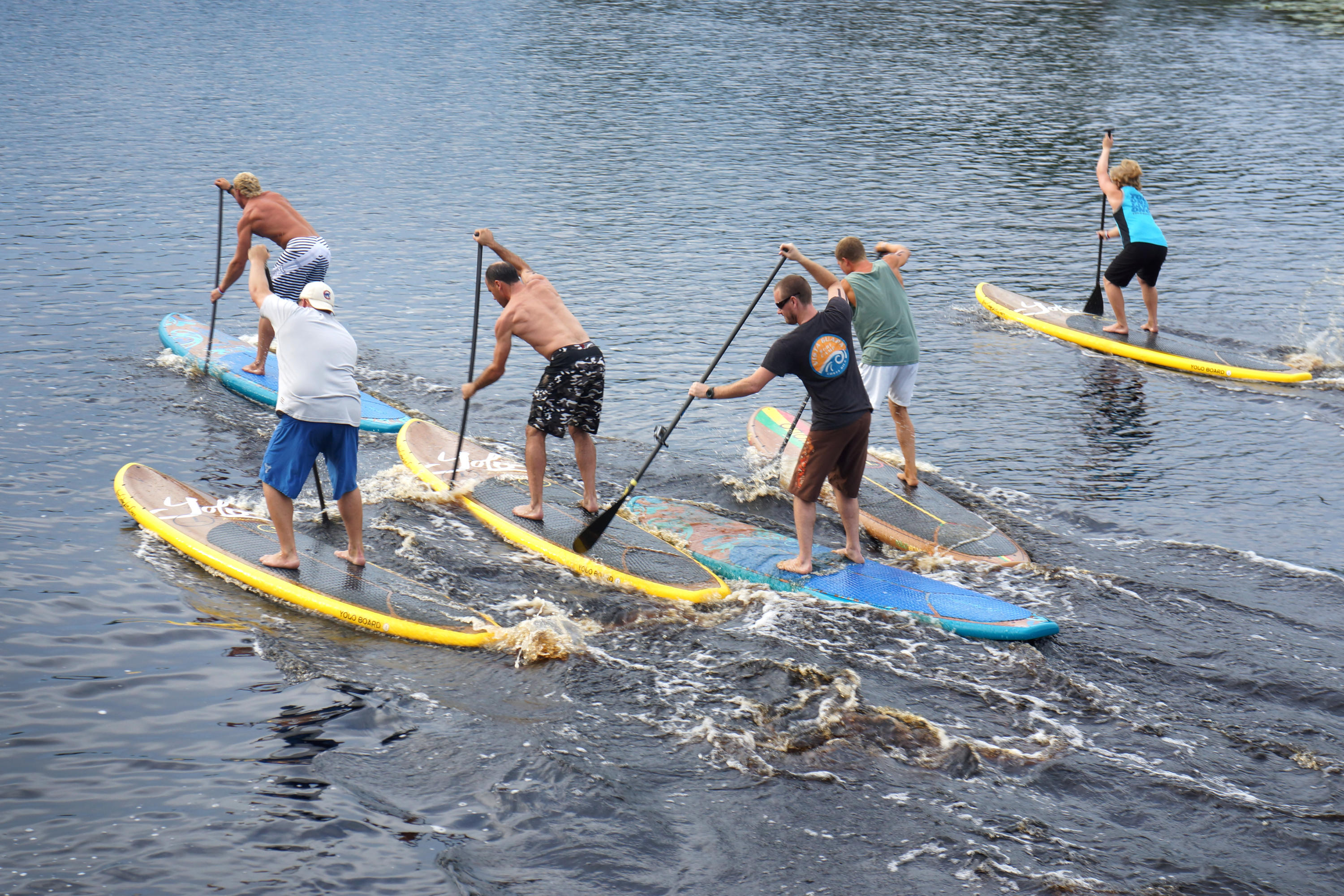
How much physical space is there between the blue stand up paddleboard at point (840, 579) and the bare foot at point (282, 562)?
3234 mm

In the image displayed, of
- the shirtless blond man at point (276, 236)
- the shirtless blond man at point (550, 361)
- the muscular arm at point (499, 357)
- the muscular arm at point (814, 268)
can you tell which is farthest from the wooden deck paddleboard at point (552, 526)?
the muscular arm at point (814, 268)

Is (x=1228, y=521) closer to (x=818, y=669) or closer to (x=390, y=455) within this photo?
(x=818, y=669)

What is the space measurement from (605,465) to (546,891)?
7.10m

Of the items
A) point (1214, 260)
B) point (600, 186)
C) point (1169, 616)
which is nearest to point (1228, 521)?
point (1169, 616)

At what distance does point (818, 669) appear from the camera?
27.3 feet

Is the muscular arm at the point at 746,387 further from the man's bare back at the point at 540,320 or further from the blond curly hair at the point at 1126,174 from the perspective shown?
the blond curly hair at the point at 1126,174

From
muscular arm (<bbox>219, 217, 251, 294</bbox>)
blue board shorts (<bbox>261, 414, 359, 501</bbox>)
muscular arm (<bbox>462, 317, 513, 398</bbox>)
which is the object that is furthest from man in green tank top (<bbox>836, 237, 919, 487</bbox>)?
muscular arm (<bbox>219, 217, 251, 294</bbox>)

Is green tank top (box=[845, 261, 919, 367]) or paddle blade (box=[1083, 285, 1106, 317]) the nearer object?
green tank top (box=[845, 261, 919, 367])

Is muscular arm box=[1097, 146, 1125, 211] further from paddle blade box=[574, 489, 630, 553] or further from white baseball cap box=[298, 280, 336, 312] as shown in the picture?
white baseball cap box=[298, 280, 336, 312]

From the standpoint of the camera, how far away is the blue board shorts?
346 inches

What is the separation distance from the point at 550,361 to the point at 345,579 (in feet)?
8.71

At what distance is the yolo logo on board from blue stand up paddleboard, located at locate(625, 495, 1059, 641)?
70.7 inches

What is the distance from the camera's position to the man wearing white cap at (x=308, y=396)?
8633mm

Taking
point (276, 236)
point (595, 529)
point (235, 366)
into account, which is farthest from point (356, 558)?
point (235, 366)
